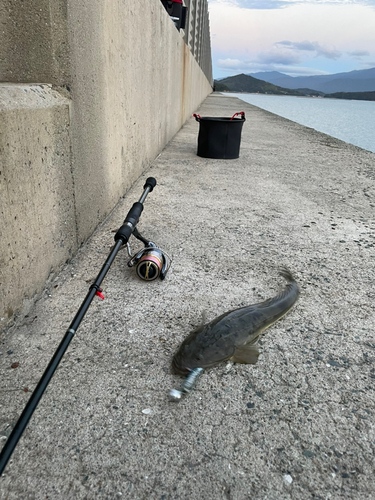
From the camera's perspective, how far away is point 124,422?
4.44 ft

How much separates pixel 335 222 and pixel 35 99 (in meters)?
2.70

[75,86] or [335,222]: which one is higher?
[75,86]

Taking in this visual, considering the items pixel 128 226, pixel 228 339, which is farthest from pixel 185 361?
pixel 128 226

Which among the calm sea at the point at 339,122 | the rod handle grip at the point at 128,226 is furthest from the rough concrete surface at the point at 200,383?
the calm sea at the point at 339,122

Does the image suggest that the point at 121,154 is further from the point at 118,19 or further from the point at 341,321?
the point at 341,321

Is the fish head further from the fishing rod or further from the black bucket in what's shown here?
the black bucket

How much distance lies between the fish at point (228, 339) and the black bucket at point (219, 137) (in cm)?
388

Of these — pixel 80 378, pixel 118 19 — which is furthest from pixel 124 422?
pixel 118 19

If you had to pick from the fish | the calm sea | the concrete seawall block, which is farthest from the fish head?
the calm sea

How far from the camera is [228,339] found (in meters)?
1.73

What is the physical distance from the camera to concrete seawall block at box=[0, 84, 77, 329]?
5.29 ft

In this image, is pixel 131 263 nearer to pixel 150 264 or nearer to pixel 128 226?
pixel 150 264

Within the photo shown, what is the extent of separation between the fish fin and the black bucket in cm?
412

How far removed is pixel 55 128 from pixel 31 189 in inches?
16.5
